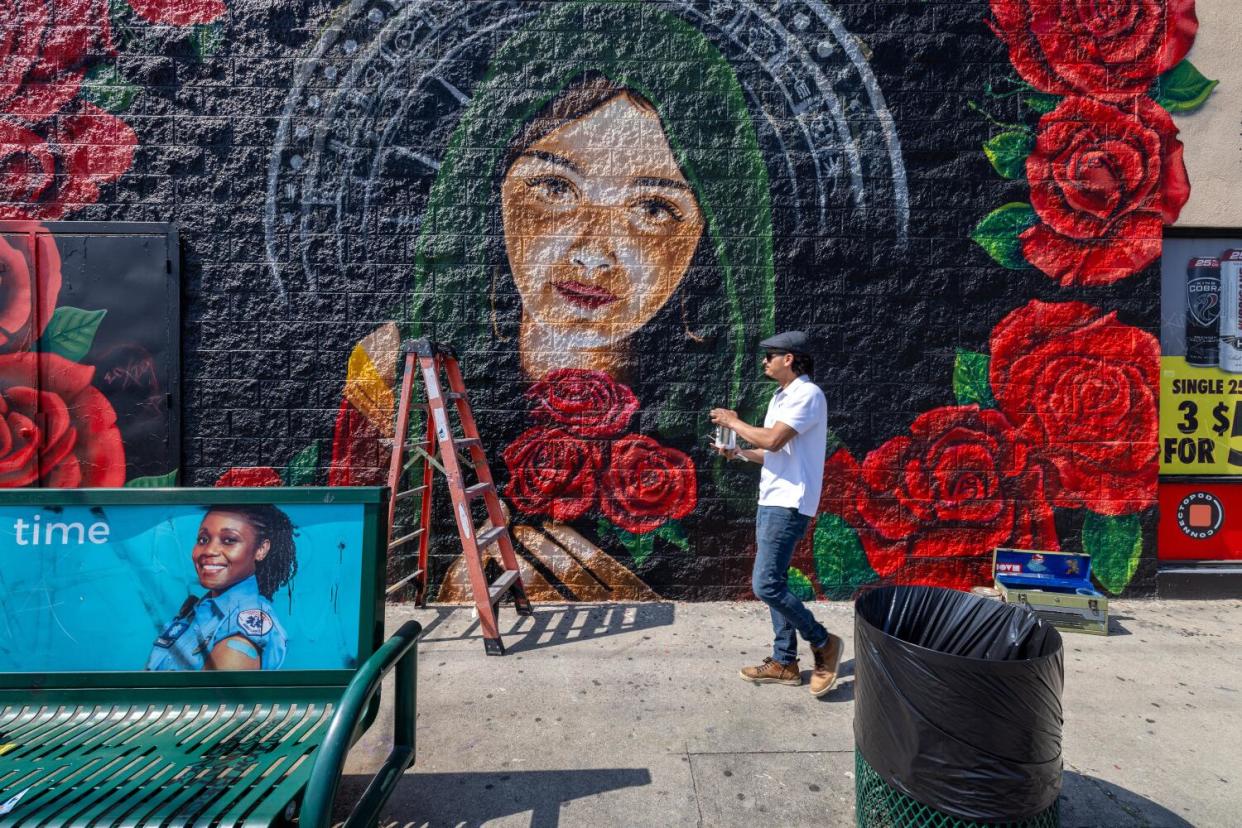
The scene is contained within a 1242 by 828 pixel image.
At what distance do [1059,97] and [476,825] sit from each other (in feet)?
20.0

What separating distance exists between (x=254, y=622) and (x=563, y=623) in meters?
2.36

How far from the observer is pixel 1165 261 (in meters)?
5.09

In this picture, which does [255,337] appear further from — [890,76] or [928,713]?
[890,76]

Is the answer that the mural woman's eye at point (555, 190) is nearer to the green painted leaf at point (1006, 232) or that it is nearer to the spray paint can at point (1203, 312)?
the green painted leaf at point (1006, 232)

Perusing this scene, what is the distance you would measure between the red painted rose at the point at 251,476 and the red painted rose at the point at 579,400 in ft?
6.46

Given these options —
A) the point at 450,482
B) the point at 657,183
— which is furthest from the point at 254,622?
the point at 657,183

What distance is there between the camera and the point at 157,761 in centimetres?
199

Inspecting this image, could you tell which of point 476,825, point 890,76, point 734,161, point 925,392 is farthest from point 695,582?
point 890,76

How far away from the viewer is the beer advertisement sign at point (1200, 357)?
199 inches

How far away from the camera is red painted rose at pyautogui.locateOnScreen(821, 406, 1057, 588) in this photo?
192 inches

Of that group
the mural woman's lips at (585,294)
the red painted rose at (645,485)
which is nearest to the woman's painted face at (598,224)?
the mural woman's lips at (585,294)

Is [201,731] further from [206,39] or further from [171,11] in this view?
[171,11]

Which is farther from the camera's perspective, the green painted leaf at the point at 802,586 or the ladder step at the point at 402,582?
the green painted leaf at the point at 802,586

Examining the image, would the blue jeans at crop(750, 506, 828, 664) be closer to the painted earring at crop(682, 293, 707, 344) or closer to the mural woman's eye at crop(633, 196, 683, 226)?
the painted earring at crop(682, 293, 707, 344)
